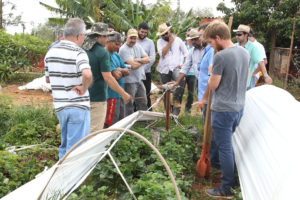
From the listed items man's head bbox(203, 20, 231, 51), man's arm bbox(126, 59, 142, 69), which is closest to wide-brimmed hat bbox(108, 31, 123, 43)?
man's arm bbox(126, 59, 142, 69)

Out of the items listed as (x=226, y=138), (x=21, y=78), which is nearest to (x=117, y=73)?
(x=226, y=138)

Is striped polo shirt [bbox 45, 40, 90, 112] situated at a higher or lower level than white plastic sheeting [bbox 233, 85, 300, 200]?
higher

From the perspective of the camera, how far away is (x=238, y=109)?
3039mm

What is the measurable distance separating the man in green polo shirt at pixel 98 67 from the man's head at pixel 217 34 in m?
1.18

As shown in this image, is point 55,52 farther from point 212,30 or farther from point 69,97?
point 212,30

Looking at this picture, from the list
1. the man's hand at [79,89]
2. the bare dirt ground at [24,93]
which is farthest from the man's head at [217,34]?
the bare dirt ground at [24,93]

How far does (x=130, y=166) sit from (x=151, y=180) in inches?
21.3

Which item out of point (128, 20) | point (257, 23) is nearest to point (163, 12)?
point (128, 20)

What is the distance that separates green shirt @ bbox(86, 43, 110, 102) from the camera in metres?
3.32

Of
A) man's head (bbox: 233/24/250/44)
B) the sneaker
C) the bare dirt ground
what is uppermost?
man's head (bbox: 233/24/250/44)

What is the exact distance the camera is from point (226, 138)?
3.11 m

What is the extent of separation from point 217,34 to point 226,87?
55 centimetres

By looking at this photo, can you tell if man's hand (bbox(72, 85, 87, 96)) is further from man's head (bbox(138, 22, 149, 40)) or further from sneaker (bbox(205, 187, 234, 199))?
man's head (bbox(138, 22, 149, 40))

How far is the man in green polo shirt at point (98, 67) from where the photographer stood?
131 inches
